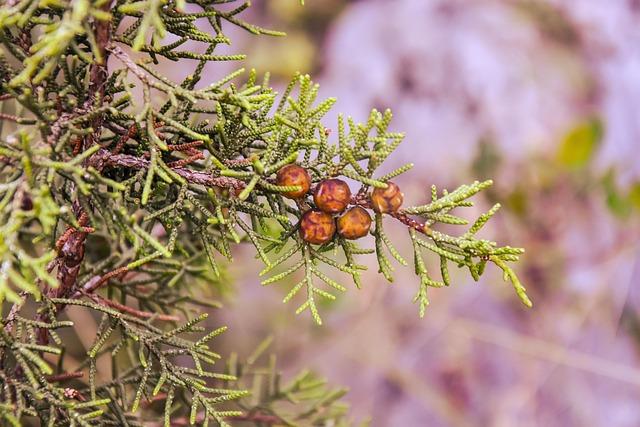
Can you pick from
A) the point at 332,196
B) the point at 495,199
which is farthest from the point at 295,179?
the point at 495,199

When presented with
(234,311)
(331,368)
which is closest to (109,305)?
(234,311)

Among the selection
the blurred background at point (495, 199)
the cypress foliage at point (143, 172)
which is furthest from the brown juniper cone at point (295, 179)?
the blurred background at point (495, 199)

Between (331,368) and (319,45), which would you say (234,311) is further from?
(319,45)

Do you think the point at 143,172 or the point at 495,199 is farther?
the point at 495,199

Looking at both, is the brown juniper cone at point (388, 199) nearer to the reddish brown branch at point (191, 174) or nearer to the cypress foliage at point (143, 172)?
the cypress foliage at point (143, 172)

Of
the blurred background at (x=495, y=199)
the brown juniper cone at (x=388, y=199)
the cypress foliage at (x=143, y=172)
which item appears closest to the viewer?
the cypress foliage at (x=143, y=172)

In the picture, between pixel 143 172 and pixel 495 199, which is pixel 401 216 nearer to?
pixel 143 172
